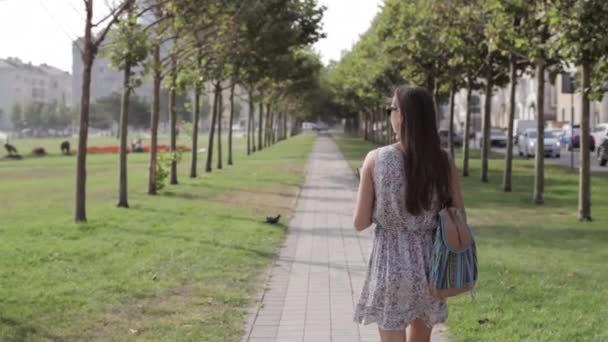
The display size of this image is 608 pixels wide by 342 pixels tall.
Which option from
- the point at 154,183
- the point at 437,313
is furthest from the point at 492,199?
the point at 437,313

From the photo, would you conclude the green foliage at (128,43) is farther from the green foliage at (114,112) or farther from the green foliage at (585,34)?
the green foliage at (114,112)

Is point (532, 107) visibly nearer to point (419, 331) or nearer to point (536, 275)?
point (536, 275)

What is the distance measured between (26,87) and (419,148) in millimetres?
135297

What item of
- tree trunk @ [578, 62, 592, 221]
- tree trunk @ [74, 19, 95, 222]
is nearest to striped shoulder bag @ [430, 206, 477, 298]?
tree trunk @ [74, 19, 95, 222]

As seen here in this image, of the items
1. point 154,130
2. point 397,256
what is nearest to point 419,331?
point 397,256

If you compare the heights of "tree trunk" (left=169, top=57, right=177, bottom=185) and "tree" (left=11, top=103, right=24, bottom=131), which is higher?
"tree" (left=11, top=103, right=24, bottom=131)

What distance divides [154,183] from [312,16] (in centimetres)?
1174

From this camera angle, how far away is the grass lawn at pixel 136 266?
704 centimetres

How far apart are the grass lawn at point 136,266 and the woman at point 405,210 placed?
2.55 m

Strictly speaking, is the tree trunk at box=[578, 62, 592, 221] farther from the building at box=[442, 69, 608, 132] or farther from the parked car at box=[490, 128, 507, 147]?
the building at box=[442, 69, 608, 132]

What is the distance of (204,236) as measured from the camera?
42.0 ft

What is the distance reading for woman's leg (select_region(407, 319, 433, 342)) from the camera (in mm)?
4441

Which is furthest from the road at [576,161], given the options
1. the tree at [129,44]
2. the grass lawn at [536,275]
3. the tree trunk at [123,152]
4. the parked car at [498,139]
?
the tree at [129,44]

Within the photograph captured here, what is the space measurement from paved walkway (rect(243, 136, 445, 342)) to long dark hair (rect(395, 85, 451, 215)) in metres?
2.50
